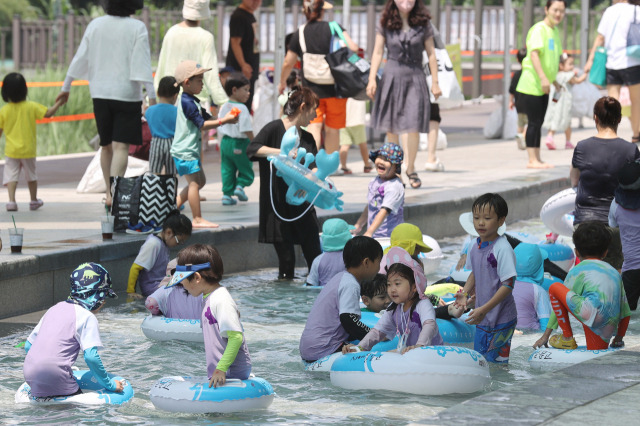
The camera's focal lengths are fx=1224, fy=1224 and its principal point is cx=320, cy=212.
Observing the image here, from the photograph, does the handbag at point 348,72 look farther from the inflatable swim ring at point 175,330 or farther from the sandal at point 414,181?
the inflatable swim ring at point 175,330

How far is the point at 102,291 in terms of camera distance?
20.8 feet

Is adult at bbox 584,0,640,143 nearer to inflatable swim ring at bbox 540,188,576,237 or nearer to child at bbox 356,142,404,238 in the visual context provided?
inflatable swim ring at bbox 540,188,576,237

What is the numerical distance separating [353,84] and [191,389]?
8121 millimetres

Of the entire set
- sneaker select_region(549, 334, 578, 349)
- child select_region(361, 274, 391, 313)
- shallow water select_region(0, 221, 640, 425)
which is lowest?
shallow water select_region(0, 221, 640, 425)

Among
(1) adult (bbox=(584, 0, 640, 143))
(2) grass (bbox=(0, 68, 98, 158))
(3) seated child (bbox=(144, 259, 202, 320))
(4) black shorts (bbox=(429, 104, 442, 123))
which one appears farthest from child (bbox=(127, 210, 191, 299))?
(2) grass (bbox=(0, 68, 98, 158))

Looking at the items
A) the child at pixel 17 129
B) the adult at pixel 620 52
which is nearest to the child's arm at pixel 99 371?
the child at pixel 17 129

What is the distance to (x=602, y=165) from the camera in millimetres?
9352

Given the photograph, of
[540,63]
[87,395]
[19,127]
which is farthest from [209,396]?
[540,63]

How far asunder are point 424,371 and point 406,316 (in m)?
0.40

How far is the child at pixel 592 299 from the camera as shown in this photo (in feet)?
23.9

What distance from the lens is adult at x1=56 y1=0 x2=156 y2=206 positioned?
1109 cm

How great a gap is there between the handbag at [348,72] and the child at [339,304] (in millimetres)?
6679

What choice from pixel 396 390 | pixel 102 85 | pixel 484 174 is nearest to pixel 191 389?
pixel 396 390

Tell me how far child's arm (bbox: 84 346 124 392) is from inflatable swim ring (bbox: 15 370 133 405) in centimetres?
4
